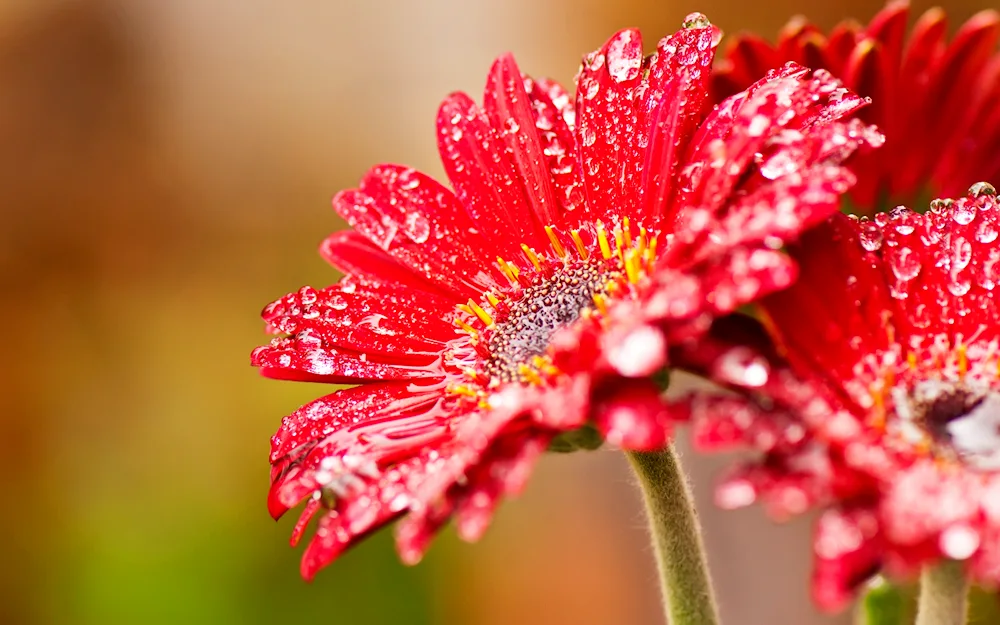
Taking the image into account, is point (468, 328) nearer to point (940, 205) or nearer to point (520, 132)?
point (520, 132)

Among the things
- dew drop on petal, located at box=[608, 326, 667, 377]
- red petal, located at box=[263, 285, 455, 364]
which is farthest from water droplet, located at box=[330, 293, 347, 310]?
dew drop on petal, located at box=[608, 326, 667, 377]

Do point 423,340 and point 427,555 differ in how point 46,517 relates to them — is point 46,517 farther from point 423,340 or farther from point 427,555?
point 423,340

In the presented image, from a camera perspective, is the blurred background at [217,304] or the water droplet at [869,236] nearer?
the water droplet at [869,236]

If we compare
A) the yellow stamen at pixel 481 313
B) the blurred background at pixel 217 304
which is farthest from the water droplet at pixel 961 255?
the blurred background at pixel 217 304

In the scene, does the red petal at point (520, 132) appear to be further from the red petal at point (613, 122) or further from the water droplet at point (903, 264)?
the water droplet at point (903, 264)

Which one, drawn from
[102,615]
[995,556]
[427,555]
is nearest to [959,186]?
[995,556]

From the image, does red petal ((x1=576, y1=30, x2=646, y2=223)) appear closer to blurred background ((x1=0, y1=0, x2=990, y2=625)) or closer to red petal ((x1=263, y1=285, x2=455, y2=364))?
red petal ((x1=263, y1=285, x2=455, y2=364))
